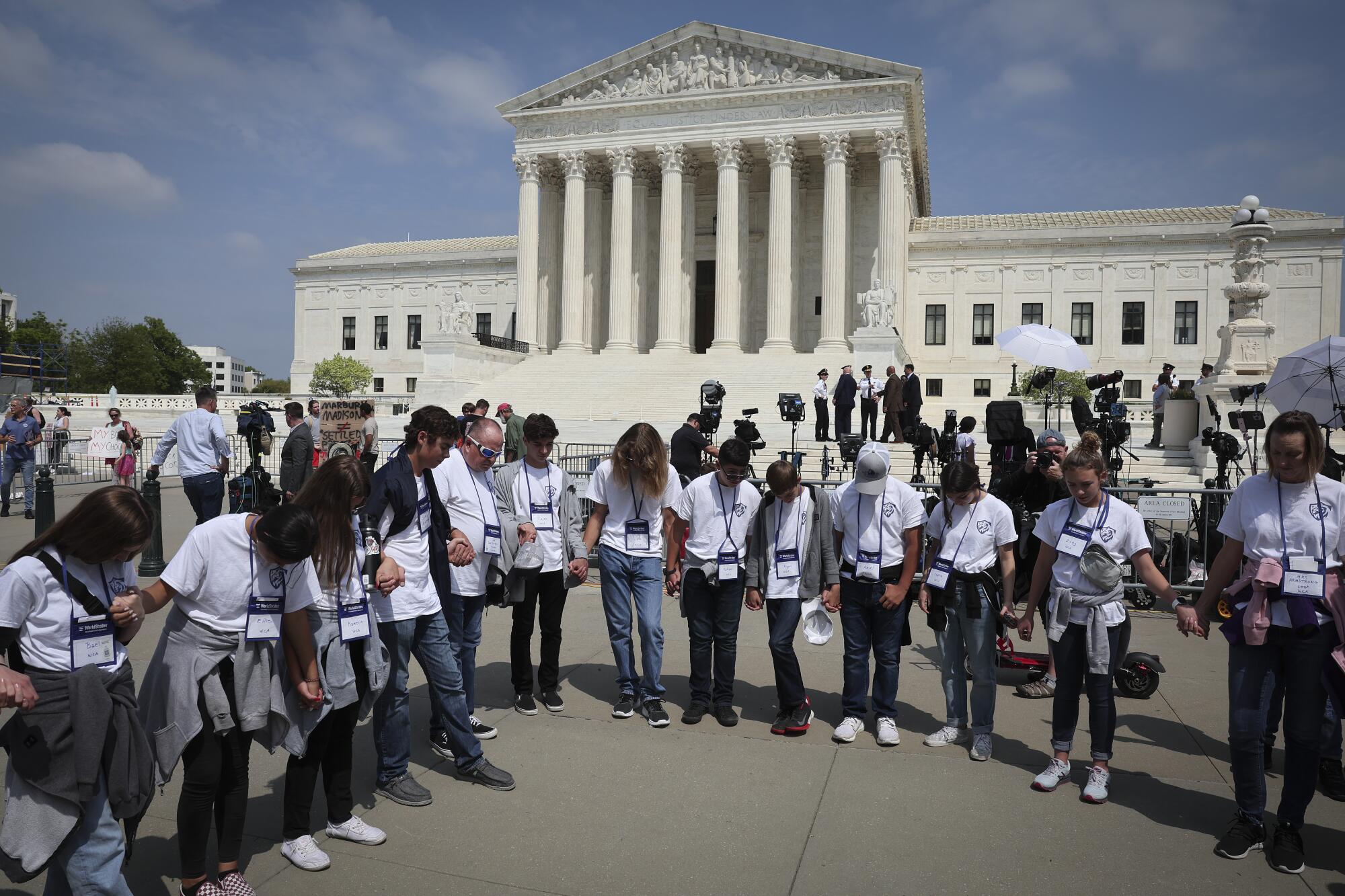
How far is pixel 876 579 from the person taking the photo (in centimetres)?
588

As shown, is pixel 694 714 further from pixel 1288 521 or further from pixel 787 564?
pixel 1288 521

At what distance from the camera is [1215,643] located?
8.50 m

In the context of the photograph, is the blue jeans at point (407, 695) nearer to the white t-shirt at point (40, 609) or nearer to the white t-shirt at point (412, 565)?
the white t-shirt at point (412, 565)

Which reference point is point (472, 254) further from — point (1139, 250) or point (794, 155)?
point (1139, 250)

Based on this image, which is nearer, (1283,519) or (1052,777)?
(1283,519)

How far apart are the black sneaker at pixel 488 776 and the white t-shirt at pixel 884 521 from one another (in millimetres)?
2551

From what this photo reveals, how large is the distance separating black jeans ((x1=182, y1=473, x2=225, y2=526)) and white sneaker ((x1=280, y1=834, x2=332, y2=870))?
8.25m

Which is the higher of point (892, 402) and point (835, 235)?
point (835, 235)

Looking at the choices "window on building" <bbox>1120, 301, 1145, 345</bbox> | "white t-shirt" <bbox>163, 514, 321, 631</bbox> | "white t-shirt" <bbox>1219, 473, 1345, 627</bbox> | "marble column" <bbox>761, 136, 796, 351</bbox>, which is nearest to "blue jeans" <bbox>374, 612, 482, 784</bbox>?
"white t-shirt" <bbox>163, 514, 321, 631</bbox>

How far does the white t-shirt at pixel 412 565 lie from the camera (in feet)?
15.7

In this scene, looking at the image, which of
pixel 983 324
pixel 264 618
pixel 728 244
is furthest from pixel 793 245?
pixel 264 618

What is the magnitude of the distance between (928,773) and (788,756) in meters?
0.86

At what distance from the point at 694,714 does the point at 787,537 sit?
142 cm

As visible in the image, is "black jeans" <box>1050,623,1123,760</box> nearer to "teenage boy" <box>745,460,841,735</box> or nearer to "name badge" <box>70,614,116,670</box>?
"teenage boy" <box>745,460,841,735</box>
